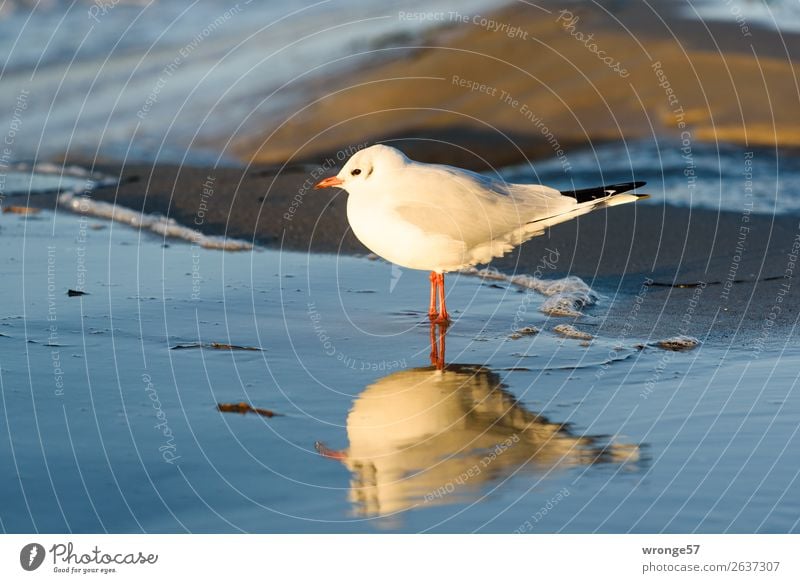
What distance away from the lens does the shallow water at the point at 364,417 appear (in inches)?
173

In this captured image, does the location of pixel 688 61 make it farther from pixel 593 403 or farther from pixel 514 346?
pixel 593 403

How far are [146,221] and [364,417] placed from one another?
5.08 m

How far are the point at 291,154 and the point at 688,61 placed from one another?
425 cm

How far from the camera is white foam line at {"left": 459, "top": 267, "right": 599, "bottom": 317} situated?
745cm

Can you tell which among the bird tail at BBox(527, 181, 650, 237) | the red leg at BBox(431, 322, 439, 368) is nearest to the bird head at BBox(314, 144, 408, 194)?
the bird tail at BBox(527, 181, 650, 237)

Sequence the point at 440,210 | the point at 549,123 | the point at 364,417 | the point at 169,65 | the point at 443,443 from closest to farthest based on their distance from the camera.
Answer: the point at 443,443, the point at 364,417, the point at 440,210, the point at 549,123, the point at 169,65

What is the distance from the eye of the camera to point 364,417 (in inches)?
215

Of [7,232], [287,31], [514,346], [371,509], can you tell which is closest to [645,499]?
[371,509]

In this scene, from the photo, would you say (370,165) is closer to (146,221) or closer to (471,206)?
(471,206)

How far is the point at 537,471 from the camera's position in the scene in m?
4.75

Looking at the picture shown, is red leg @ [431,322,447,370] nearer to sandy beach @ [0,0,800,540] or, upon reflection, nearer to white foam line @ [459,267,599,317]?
sandy beach @ [0,0,800,540]

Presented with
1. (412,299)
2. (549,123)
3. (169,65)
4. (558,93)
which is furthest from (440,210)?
(169,65)

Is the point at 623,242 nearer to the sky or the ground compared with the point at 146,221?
nearer to the ground

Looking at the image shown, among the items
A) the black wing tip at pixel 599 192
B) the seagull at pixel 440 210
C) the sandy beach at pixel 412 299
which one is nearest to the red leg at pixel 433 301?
the seagull at pixel 440 210
